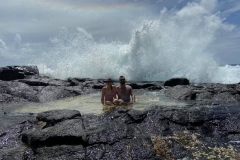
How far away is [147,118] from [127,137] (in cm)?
121

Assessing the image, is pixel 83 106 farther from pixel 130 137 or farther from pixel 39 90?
pixel 130 137

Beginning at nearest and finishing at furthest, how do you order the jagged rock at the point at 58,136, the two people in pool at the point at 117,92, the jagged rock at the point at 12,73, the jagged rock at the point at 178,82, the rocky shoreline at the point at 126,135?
the rocky shoreline at the point at 126,135 < the jagged rock at the point at 58,136 < the two people in pool at the point at 117,92 < the jagged rock at the point at 178,82 < the jagged rock at the point at 12,73

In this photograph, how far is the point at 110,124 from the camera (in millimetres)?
6816

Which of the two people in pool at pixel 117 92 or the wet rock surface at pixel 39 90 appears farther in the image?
the wet rock surface at pixel 39 90

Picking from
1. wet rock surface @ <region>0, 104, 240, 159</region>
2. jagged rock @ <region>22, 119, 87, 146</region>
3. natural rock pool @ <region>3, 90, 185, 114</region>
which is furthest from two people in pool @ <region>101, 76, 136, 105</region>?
jagged rock @ <region>22, 119, 87, 146</region>

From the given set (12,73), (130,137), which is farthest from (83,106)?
(12,73)

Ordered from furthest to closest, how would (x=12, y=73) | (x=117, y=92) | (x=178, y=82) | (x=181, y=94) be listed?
(x=12, y=73), (x=178, y=82), (x=181, y=94), (x=117, y=92)

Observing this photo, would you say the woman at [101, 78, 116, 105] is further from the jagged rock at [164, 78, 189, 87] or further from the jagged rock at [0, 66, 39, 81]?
the jagged rock at [0, 66, 39, 81]

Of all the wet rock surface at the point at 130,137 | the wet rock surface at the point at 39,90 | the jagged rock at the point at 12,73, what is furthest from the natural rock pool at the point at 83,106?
the jagged rock at the point at 12,73

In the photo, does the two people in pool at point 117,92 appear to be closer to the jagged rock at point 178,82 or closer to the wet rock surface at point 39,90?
the wet rock surface at point 39,90

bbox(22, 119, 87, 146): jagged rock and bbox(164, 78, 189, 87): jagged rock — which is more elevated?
bbox(164, 78, 189, 87): jagged rock

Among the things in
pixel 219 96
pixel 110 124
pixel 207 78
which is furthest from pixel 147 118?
pixel 207 78

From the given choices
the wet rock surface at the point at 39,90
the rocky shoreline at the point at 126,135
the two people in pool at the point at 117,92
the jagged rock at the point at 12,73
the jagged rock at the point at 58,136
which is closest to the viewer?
the rocky shoreline at the point at 126,135

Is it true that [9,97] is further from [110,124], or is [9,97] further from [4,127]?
[110,124]
